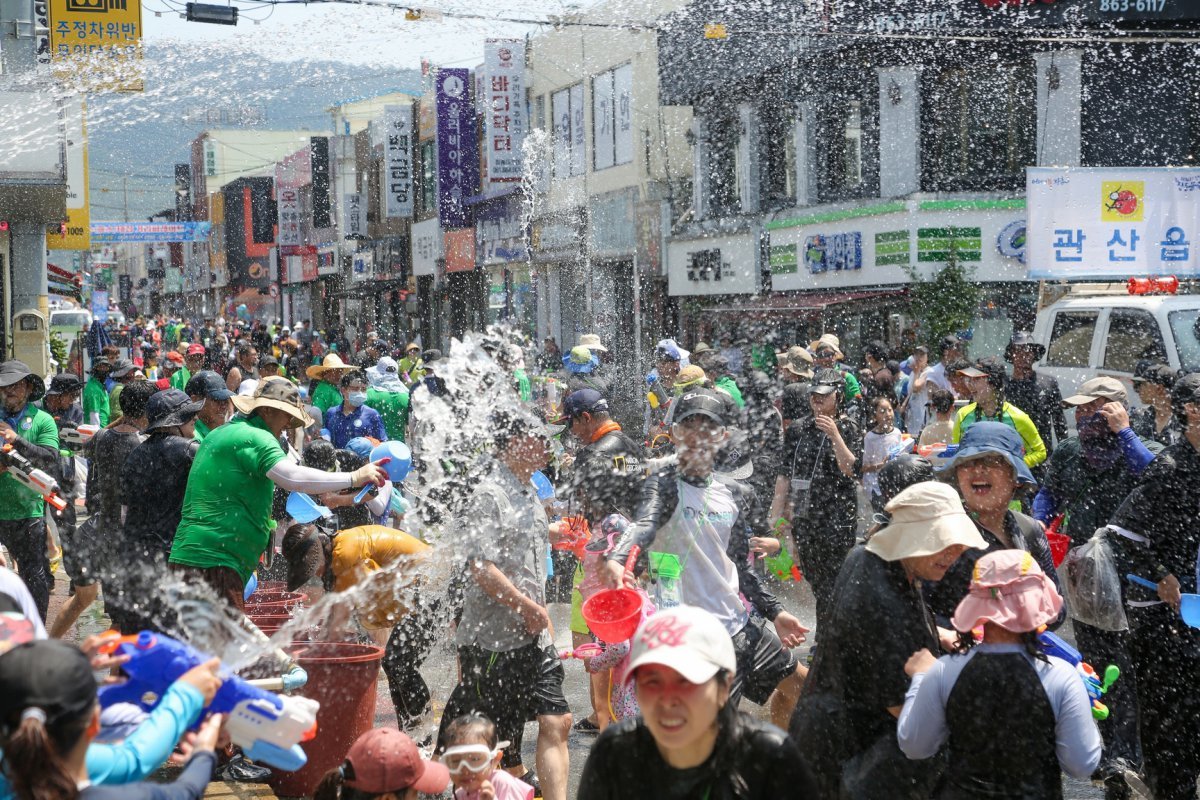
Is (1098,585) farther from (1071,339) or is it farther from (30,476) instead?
(1071,339)

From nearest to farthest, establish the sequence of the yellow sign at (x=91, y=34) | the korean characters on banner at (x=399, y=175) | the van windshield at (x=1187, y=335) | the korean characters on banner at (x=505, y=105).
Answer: the van windshield at (x=1187, y=335)
the yellow sign at (x=91, y=34)
the korean characters on banner at (x=505, y=105)
the korean characters on banner at (x=399, y=175)

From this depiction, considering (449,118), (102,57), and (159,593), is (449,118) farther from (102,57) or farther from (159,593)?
(159,593)

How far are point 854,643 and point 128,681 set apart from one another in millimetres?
1996

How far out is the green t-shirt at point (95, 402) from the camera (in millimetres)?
12984

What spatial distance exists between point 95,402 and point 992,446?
33.8 ft

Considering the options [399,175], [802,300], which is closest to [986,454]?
[802,300]

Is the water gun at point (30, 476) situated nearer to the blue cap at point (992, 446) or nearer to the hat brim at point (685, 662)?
the blue cap at point (992, 446)

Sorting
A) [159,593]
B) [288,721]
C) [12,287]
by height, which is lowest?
[159,593]

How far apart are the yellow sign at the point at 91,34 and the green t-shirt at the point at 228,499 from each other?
12794mm

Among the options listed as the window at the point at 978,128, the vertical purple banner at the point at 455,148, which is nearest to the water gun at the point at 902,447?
the window at the point at 978,128

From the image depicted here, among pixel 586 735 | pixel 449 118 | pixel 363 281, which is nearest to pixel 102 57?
pixel 586 735

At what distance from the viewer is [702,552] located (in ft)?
17.1

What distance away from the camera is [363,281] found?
167 feet

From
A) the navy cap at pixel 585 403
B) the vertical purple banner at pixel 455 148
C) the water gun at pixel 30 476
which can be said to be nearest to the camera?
the water gun at pixel 30 476
